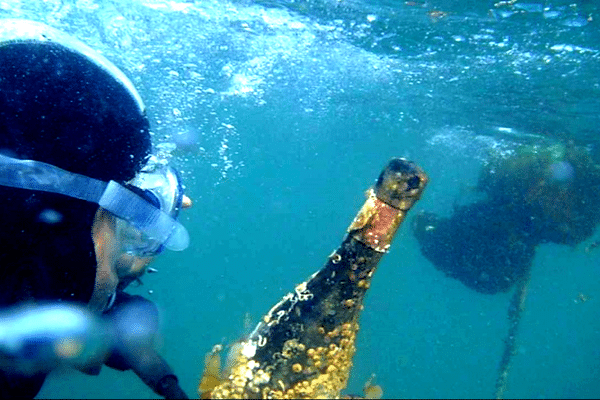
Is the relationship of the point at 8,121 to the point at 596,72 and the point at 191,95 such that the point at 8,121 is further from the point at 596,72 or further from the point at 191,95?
the point at 191,95

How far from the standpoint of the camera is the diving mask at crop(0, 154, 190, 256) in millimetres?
2117

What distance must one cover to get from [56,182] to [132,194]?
0.39 meters

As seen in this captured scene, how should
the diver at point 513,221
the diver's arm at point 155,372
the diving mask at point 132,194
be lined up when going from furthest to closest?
the diver at point 513,221, the diver's arm at point 155,372, the diving mask at point 132,194

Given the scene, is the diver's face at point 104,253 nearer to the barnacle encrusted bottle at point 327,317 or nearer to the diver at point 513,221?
the barnacle encrusted bottle at point 327,317

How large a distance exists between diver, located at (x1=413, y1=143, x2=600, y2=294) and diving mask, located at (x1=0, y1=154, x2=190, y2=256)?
50.5 feet

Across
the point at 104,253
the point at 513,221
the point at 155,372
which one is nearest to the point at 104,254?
the point at 104,253

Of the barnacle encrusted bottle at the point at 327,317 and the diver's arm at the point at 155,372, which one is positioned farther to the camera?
the diver's arm at the point at 155,372

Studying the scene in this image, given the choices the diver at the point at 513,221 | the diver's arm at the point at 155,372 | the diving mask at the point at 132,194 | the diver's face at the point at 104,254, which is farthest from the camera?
the diver at the point at 513,221

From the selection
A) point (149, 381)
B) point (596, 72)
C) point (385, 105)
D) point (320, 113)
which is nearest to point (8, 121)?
point (149, 381)

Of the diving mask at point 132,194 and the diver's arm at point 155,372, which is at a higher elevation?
the diving mask at point 132,194

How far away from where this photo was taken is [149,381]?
4.03 metres

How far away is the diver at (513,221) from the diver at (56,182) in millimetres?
16077

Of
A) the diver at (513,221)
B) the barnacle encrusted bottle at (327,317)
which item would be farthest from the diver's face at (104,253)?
the diver at (513,221)

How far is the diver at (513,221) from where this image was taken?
1603 centimetres
